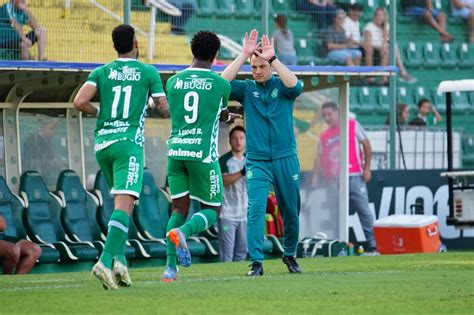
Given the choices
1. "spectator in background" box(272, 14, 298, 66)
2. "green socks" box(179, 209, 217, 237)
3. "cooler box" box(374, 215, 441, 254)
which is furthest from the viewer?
"cooler box" box(374, 215, 441, 254)

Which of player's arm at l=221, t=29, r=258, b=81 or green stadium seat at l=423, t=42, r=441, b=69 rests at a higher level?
player's arm at l=221, t=29, r=258, b=81

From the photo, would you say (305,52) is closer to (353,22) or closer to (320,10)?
(320,10)

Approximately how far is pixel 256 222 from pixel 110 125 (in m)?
2.35

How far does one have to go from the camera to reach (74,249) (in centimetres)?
1653

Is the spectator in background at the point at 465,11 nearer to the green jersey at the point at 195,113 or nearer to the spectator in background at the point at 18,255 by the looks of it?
the spectator in background at the point at 18,255

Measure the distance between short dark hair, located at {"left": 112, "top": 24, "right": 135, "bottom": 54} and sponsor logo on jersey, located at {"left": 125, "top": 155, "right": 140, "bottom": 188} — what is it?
0.87 meters

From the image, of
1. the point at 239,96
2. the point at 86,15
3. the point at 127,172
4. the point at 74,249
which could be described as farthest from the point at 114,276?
the point at 86,15

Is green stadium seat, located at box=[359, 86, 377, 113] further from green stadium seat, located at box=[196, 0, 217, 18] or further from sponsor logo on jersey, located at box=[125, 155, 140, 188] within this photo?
sponsor logo on jersey, located at box=[125, 155, 140, 188]

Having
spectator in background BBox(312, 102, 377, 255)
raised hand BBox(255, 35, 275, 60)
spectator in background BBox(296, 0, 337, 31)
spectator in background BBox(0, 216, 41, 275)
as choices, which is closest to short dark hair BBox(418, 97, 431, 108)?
spectator in background BBox(312, 102, 377, 255)

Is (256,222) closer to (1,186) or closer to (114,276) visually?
(114,276)

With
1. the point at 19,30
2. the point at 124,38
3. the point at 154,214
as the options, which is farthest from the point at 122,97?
the point at 154,214

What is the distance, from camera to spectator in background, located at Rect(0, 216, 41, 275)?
15.3 metres

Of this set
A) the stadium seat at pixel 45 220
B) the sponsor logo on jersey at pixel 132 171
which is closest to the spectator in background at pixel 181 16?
the stadium seat at pixel 45 220

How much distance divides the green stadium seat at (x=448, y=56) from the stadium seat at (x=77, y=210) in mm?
7023
